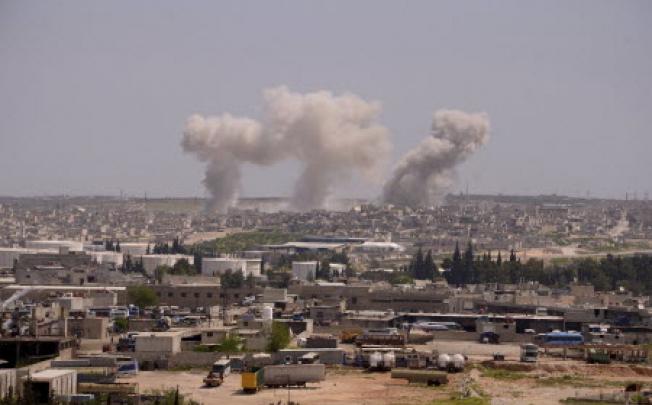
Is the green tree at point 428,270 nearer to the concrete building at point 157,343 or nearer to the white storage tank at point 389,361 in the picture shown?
the concrete building at point 157,343

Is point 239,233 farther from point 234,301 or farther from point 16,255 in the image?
point 234,301

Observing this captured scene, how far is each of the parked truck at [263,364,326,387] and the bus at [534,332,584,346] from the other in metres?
10.6

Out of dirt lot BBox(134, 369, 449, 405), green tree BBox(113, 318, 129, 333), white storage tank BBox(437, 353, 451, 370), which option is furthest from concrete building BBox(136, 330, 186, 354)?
white storage tank BBox(437, 353, 451, 370)

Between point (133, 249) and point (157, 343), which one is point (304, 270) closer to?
point (133, 249)

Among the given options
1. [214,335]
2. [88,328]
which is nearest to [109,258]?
[88,328]

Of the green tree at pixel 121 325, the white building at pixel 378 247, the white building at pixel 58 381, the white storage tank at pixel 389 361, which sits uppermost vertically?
the white building at pixel 378 247

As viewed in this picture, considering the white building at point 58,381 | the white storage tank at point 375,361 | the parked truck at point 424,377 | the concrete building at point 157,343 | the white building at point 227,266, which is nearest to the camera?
the white building at point 58,381

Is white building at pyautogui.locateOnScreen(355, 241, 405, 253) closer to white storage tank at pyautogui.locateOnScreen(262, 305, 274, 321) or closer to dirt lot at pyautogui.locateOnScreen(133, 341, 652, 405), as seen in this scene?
white storage tank at pyautogui.locateOnScreen(262, 305, 274, 321)

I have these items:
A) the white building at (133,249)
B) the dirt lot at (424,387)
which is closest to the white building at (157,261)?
the white building at (133,249)

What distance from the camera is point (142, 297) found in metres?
55.2

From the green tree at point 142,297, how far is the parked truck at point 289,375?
17905 mm

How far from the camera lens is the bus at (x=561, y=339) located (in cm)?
4638

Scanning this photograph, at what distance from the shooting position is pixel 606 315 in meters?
53.3

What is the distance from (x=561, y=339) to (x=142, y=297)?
13496mm
